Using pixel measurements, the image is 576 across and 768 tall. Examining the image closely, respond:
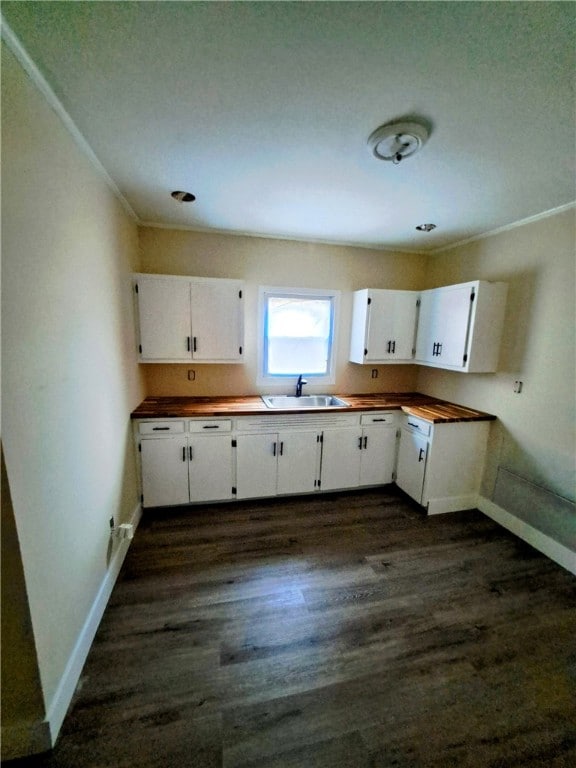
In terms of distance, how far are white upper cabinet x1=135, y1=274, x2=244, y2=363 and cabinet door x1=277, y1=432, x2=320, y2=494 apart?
97 cm

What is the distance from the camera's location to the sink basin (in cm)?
312

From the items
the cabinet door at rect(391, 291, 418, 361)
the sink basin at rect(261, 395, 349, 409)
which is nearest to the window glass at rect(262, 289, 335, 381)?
the sink basin at rect(261, 395, 349, 409)

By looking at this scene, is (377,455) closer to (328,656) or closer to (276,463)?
(276,463)

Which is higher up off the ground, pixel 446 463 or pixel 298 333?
pixel 298 333

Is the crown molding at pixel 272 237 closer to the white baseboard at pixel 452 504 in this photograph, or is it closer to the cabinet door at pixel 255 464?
the cabinet door at pixel 255 464

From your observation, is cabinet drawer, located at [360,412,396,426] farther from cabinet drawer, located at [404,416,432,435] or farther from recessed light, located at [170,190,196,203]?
recessed light, located at [170,190,196,203]

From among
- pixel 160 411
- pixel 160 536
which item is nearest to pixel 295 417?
pixel 160 411

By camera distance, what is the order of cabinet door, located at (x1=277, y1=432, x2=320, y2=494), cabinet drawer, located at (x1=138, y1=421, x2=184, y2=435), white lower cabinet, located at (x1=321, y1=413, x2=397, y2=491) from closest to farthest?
cabinet drawer, located at (x1=138, y1=421, x2=184, y2=435) < cabinet door, located at (x1=277, y1=432, x2=320, y2=494) < white lower cabinet, located at (x1=321, y1=413, x2=397, y2=491)

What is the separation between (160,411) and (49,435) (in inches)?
52.1

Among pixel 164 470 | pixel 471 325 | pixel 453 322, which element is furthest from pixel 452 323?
pixel 164 470

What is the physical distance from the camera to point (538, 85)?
111 cm

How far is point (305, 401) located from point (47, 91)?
2778mm

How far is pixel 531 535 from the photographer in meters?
2.38

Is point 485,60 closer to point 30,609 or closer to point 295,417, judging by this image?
point 295,417
